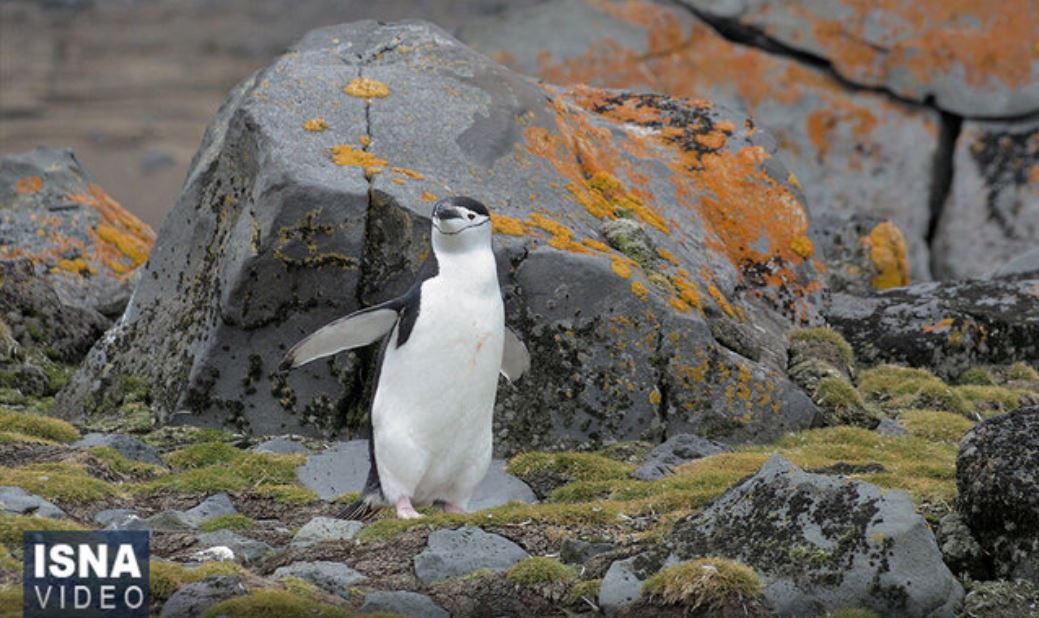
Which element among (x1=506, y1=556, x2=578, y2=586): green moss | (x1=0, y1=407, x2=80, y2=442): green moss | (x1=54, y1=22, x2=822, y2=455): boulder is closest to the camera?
(x1=506, y1=556, x2=578, y2=586): green moss

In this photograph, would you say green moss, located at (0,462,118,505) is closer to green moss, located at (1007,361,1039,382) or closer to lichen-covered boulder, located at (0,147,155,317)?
lichen-covered boulder, located at (0,147,155,317)

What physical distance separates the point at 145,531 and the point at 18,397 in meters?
5.73

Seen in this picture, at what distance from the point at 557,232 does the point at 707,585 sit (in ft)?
18.8

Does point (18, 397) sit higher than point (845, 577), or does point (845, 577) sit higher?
point (845, 577)

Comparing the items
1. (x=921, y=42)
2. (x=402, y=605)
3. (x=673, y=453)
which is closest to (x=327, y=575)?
(x=402, y=605)

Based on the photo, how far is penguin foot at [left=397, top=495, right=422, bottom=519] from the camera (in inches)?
438

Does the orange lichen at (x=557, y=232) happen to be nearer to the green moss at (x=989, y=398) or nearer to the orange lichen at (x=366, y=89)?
the orange lichen at (x=366, y=89)

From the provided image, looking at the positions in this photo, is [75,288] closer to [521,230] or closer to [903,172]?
[521,230]

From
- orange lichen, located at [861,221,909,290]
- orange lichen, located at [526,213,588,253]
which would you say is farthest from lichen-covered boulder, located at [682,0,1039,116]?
orange lichen, located at [526,213,588,253]

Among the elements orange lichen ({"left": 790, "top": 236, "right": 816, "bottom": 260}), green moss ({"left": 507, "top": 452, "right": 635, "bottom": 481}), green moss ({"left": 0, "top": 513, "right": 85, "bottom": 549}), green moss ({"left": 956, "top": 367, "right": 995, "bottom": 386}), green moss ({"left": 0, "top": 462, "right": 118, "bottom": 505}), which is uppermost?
green moss ({"left": 0, "top": 513, "right": 85, "bottom": 549})

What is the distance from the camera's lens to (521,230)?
13.9 meters

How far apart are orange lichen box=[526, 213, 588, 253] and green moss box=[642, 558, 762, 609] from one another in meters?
5.30

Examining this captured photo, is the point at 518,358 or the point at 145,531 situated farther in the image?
the point at 518,358

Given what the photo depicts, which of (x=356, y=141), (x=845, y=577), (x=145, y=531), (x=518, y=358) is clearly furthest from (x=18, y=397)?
(x=845, y=577)
